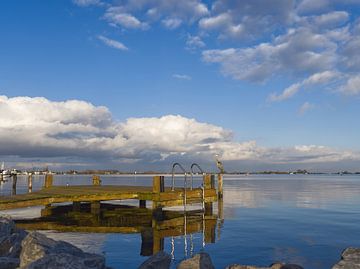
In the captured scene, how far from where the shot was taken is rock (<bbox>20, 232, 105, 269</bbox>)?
9.90 meters

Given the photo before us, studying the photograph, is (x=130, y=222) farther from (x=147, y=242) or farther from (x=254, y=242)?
(x=254, y=242)

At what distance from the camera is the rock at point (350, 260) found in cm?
743

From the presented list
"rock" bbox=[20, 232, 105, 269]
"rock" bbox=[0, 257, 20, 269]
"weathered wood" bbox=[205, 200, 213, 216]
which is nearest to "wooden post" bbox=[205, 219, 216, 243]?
"weathered wood" bbox=[205, 200, 213, 216]

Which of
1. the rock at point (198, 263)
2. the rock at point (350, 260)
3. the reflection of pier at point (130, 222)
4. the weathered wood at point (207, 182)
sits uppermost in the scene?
the weathered wood at point (207, 182)

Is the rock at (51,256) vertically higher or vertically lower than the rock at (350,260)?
lower

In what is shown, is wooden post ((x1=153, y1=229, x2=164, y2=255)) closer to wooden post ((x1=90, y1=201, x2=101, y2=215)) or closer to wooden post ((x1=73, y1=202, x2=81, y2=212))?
wooden post ((x1=90, y1=201, x2=101, y2=215))

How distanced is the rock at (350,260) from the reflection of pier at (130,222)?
36.0ft

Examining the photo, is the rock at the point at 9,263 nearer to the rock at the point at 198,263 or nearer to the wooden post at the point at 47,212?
the rock at the point at 198,263

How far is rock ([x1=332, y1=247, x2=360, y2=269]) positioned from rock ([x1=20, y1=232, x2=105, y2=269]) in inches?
256

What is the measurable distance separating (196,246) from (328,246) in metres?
6.91

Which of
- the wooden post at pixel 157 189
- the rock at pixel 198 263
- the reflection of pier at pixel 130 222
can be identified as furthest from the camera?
the wooden post at pixel 157 189

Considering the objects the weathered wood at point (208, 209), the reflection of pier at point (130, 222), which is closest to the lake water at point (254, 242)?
the reflection of pier at point (130, 222)

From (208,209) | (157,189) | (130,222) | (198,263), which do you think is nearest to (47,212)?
(130,222)

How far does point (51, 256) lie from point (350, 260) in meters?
7.52
